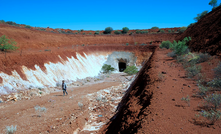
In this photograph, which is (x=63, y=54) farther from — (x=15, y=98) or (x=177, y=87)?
(x=177, y=87)

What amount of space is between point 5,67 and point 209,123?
60.4 feet

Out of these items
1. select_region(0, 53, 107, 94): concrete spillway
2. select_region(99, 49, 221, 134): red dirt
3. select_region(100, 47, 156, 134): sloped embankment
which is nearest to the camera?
select_region(99, 49, 221, 134): red dirt

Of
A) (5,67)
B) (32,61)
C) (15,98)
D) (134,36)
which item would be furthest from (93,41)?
(15,98)

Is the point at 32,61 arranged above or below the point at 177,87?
above

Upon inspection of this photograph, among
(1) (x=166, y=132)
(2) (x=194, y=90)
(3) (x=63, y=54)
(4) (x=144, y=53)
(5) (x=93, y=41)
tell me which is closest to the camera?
(1) (x=166, y=132)

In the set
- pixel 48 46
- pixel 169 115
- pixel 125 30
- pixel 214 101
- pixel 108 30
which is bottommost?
pixel 169 115

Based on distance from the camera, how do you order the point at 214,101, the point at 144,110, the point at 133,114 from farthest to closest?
the point at 133,114 < the point at 144,110 < the point at 214,101

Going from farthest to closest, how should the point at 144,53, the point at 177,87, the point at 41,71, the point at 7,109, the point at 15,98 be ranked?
the point at 144,53, the point at 41,71, the point at 15,98, the point at 7,109, the point at 177,87

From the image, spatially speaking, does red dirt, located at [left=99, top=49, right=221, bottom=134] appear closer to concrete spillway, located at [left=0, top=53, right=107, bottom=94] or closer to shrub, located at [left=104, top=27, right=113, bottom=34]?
concrete spillway, located at [left=0, top=53, right=107, bottom=94]

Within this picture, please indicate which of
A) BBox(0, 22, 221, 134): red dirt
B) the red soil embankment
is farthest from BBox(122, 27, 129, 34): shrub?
BBox(0, 22, 221, 134): red dirt

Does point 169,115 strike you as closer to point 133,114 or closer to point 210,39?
point 133,114

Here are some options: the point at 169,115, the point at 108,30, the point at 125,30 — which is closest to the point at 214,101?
the point at 169,115

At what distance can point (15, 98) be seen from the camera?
1264 centimetres

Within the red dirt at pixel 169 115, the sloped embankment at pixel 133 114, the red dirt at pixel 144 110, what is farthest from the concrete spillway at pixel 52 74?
the red dirt at pixel 169 115
